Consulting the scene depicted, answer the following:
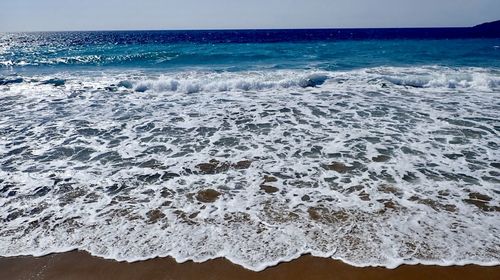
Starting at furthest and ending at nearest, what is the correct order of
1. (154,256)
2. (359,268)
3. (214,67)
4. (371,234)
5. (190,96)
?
(214,67) < (190,96) < (371,234) < (154,256) < (359,268)

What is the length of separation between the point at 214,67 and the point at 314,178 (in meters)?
16.0

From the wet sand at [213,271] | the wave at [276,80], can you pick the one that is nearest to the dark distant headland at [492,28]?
the wave at [276,80]

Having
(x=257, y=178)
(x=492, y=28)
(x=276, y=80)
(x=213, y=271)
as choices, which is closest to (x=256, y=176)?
(x=257, y=178)

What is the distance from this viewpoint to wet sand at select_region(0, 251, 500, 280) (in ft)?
12.9

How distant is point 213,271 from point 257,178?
8.12 feet

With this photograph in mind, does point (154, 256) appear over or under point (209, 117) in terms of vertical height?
under

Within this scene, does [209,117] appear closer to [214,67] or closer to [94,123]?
[94,123]

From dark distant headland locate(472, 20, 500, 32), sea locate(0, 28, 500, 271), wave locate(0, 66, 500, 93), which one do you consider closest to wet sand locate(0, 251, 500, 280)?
sea locate(0, 28, 500, 271)

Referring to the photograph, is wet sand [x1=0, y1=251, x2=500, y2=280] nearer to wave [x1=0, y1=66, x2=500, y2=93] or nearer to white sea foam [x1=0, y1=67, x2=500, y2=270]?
white sea foam [x1=0, y1=67, x2=500, y2=270]

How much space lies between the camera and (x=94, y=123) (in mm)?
9625

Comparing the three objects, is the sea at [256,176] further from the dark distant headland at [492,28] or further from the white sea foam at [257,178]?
the dark distant headland at [492,28]

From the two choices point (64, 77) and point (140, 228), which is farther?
point (64, 77)

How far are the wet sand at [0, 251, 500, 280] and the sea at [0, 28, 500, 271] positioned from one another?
0.13 metres

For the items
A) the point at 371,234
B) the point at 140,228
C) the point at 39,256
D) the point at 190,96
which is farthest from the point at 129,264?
the point at 190,96
